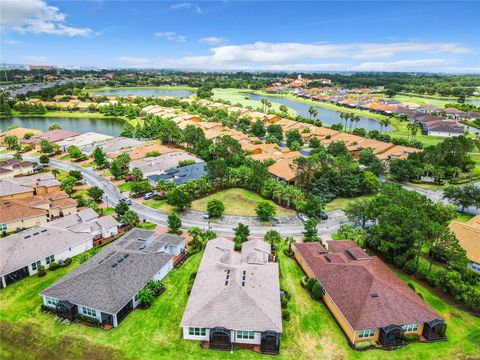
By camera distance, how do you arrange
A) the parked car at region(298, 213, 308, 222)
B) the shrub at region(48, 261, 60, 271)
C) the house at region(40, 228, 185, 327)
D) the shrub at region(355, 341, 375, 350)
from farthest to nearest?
the parked car at region(298, 213, 308, 222) → the shrub at region(48, 261, 60, 271) → the house at region(40, 228, 185, 327) → the shrub at region(355, 341, 375, 350)

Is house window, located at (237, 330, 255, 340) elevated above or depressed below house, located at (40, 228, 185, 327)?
below

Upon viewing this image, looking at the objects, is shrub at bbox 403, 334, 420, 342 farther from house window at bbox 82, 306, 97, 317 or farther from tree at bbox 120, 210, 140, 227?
tree at bbox 120, 210, 140, 227

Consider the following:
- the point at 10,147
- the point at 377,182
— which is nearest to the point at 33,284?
the point at 377,182

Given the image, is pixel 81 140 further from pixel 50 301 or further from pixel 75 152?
pixel 50 301

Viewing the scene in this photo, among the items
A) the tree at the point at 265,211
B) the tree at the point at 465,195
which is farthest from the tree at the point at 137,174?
the tree at the point at 465,195

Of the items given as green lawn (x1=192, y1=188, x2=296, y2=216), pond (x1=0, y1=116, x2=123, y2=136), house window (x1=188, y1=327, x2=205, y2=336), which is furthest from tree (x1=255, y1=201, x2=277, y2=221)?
pond (x1=0, y1=116, x2=123, y2=136)

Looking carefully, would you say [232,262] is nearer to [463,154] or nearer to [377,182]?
[377,182]
